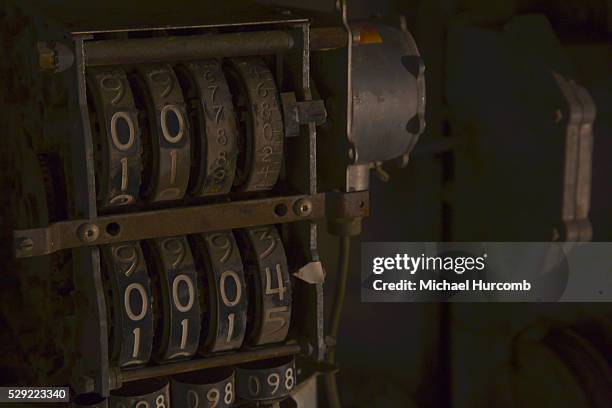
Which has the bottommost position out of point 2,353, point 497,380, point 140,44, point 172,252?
point 497,380

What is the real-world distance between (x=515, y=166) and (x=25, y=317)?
44.6 inches

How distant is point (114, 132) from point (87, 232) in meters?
0.16

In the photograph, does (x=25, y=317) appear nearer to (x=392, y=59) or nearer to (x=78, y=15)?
(x=78, y=15)

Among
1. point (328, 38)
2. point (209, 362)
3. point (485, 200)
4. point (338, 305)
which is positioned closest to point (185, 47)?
point (328, 38)

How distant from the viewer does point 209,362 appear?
2.08m

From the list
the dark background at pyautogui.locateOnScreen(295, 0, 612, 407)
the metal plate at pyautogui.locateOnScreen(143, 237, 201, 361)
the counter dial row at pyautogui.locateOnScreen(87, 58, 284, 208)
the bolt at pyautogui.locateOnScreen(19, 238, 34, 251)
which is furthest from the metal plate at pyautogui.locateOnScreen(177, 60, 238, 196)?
the dark background at pyautogui.locateOnScreen(295, 0, 612, 407)

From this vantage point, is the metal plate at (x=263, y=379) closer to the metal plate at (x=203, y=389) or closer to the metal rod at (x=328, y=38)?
the metal plate at (x=203, y=389)

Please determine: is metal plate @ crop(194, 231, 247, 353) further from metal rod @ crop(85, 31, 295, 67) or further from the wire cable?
the wire cable

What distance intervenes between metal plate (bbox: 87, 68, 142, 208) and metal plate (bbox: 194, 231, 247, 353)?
18 centimetres

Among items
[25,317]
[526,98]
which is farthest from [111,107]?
[526,98]

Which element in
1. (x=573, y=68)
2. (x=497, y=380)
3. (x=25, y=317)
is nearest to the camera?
(x=25, y=317)

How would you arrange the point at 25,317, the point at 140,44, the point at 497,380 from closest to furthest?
1. the point at 140,44
2. the point at 25,317
3. the point at 497,380

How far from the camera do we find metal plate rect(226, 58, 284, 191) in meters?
2.02

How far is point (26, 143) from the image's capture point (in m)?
2.15
